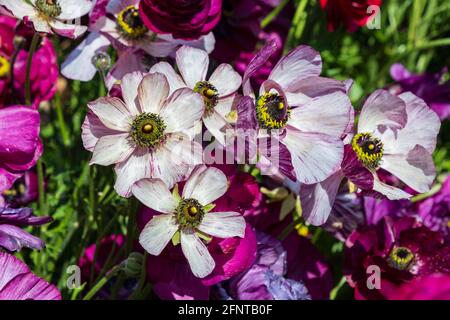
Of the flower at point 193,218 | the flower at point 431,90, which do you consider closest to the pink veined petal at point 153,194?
the flower at point 193,218

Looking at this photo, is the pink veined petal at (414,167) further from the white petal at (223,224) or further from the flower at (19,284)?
the flower at (19,284)

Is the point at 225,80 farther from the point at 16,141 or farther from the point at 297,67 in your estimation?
the point at 16,141

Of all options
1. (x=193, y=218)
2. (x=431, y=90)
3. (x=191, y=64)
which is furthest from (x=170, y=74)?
(x=431, y=90)

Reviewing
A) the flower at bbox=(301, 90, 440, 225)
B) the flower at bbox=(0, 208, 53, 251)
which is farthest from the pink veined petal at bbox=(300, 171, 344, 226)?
the flower at bbox=(0, 208, 53, 251)

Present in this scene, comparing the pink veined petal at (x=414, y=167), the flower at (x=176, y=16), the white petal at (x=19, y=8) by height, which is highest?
the white petal at (x=19, y=8)

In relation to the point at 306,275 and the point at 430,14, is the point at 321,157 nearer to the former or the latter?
the point at 306,275
